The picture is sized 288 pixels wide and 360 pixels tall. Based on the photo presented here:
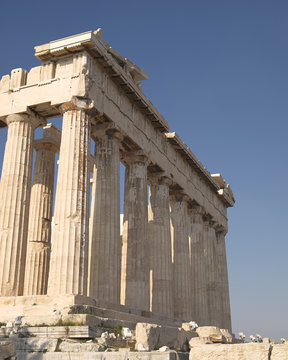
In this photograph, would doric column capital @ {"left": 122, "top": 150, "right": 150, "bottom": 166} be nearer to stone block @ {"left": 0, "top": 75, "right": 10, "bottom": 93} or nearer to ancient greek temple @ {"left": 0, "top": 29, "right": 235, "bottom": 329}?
ancient greek temple @ {"left": 0, "top": 29, "right": 235, "bottom": 329}

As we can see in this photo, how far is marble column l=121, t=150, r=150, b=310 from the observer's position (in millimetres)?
29031

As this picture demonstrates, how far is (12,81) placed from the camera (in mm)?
27250

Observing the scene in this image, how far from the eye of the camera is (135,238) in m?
29.8

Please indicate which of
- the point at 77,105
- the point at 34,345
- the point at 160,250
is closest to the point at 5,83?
the point at 77,105

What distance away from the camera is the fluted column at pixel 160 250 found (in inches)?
1312

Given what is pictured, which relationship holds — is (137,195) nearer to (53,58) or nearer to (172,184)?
(172,184)

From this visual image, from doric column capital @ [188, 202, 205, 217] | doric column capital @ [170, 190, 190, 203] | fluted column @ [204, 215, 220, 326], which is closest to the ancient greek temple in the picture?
doric column capital @ [170, 190, 190, 203]

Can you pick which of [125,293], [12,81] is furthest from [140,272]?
[12,81]

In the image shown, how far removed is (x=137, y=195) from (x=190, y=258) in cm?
1381

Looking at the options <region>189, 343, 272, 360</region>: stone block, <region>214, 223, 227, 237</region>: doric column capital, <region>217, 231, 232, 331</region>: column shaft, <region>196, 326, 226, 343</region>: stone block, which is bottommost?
<region>189, 343, 272, 360</region>: stone block

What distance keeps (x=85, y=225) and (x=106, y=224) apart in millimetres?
3371

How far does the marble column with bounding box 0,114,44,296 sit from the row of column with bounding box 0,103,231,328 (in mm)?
47

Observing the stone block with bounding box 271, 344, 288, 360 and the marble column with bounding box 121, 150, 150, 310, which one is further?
the marble column with bounding box 121, 150, 150, 310

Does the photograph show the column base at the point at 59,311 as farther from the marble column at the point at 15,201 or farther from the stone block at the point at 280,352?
the stone block at the point at 280,352
